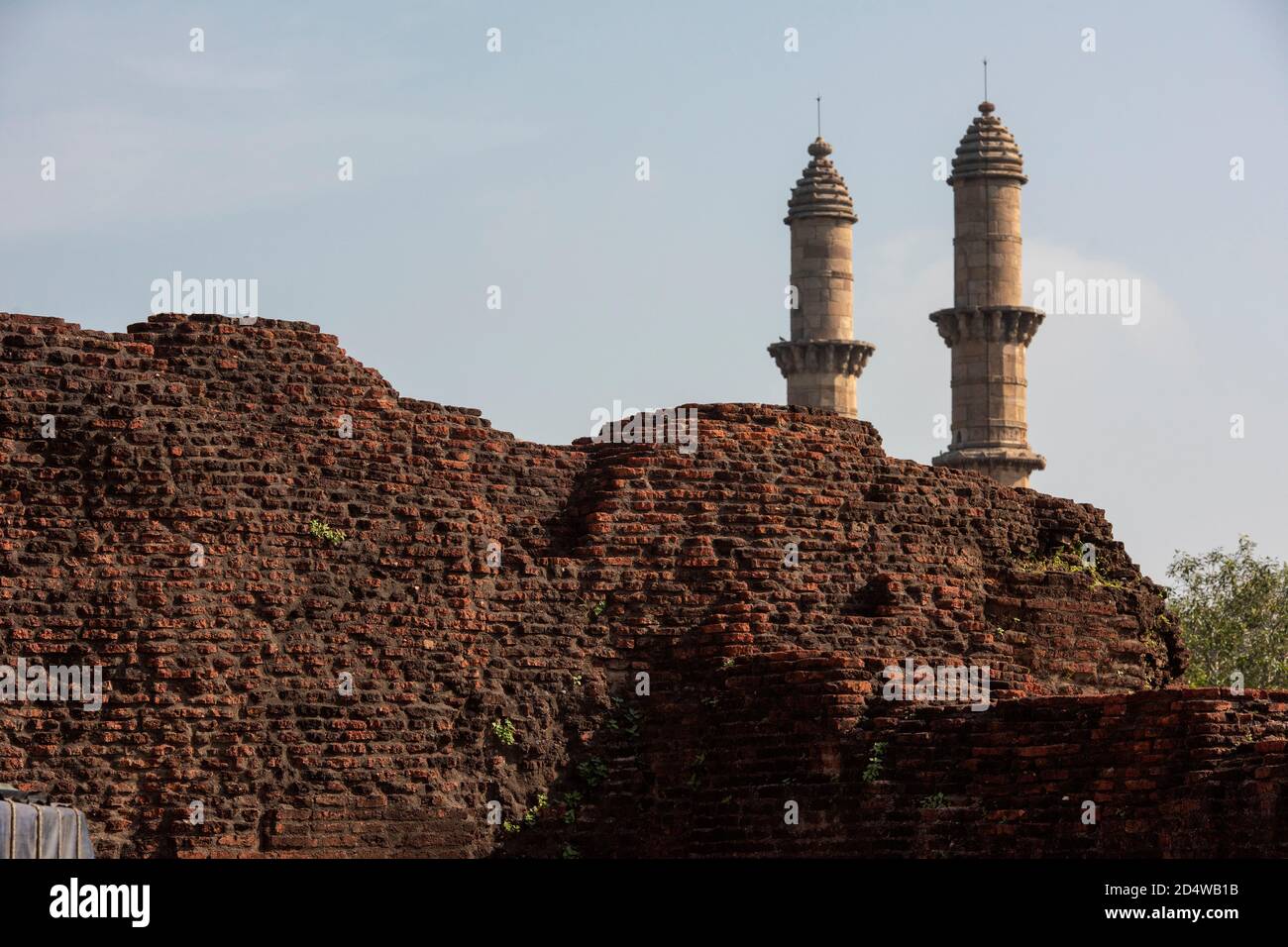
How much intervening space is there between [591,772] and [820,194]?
3635cm

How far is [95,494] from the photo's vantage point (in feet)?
52.0

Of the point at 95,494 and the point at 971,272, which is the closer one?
the point at 95,494

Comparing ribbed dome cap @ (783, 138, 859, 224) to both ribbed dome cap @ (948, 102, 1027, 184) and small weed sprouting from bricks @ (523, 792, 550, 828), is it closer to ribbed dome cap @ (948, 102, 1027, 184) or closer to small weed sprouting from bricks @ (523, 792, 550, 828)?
ribbed dome cap @ (948, 102, 1027, 184)

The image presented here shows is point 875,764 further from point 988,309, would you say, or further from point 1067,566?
point 988,309

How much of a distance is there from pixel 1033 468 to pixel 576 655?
31.7m

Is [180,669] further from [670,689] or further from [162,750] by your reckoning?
[670,689]

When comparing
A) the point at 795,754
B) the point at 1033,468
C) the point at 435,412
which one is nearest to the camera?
the point at 795,754

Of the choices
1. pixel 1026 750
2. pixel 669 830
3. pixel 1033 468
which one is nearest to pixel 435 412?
pixel 669 830

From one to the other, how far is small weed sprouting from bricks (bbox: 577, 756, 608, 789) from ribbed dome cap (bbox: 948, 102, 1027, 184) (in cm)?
3327

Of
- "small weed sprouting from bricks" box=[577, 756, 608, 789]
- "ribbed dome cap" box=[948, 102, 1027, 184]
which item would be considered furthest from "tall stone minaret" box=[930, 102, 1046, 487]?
"small weed sprouting from bricks" box=[577, 756, 608, 789]

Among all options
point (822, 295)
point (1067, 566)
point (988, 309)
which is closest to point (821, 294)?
point (822, 295)

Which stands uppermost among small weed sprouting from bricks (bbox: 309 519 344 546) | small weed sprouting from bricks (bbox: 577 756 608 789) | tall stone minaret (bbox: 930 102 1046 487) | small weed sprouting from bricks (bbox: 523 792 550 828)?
tall stone minaret (bbox: 930 102 1046 487)

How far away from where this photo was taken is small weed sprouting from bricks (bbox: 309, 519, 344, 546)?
16344 millimetres

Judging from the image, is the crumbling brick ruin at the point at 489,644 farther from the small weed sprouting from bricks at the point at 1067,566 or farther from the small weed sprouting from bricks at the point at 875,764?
the small weed sprouting from bricks at the point at 1067,566
